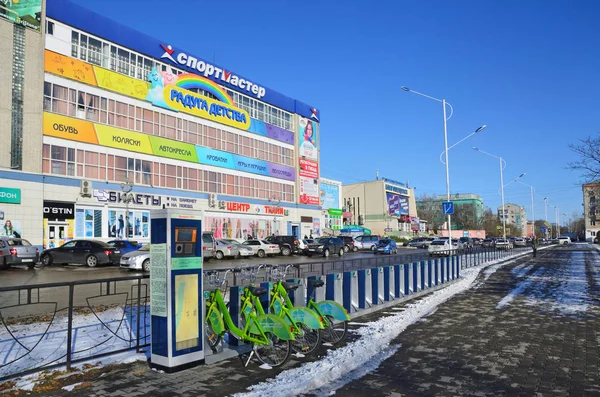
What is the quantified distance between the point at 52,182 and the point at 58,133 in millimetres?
3472

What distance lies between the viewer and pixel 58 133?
33.5 m

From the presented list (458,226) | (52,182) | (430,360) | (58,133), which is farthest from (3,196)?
(458,226)

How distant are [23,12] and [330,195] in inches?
2103

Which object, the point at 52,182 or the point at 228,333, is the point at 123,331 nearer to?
the point at 228,333

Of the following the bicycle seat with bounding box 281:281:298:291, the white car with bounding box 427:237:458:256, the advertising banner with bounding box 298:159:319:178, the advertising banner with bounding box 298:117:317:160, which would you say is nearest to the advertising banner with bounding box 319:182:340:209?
the advertising banner with bounding box 298:159:319:178

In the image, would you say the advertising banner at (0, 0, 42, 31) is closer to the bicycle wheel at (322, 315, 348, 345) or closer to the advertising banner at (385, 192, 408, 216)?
the bicycle wheel at (322, 315, 348, 345)

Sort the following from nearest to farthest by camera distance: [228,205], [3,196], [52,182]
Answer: [3,196], [52,182], [228,205]

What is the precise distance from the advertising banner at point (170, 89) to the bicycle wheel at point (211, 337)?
31.8 metres

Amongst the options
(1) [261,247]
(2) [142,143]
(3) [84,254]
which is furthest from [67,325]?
(2) [142,143]

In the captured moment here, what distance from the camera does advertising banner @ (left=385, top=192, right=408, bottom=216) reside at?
111125 millimetres

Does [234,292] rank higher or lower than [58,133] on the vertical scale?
lower

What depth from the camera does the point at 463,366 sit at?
6844mm

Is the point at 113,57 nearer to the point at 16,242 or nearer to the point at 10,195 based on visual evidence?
the point at 10,195

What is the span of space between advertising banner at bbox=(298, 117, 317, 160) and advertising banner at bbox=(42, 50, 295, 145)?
4.71 m
